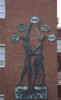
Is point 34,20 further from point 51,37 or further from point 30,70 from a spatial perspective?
point 30,70

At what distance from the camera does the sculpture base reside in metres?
12.5

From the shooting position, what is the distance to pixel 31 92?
1254 cm

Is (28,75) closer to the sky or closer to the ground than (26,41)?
closer to the ground

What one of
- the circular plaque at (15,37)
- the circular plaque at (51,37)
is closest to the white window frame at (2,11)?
the circular plaque at (15,37)

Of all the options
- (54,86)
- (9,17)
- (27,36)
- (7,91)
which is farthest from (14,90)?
(9,17)

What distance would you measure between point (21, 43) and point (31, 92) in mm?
2922

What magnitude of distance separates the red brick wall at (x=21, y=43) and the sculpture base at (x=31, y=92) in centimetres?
29

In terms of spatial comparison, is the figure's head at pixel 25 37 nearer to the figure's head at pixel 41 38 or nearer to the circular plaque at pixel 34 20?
the figure's head at pixel 41 38

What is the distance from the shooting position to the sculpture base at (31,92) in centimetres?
1251

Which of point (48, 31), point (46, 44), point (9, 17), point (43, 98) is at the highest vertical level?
point (9, 17)

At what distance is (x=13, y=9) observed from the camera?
1280 centimetres

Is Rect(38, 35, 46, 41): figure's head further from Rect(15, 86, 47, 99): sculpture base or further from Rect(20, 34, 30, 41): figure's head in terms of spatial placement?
Rect(15, 86, 47, 99): sculpture base

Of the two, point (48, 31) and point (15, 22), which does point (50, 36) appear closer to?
point (48, 31)

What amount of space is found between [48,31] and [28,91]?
3.72 m
